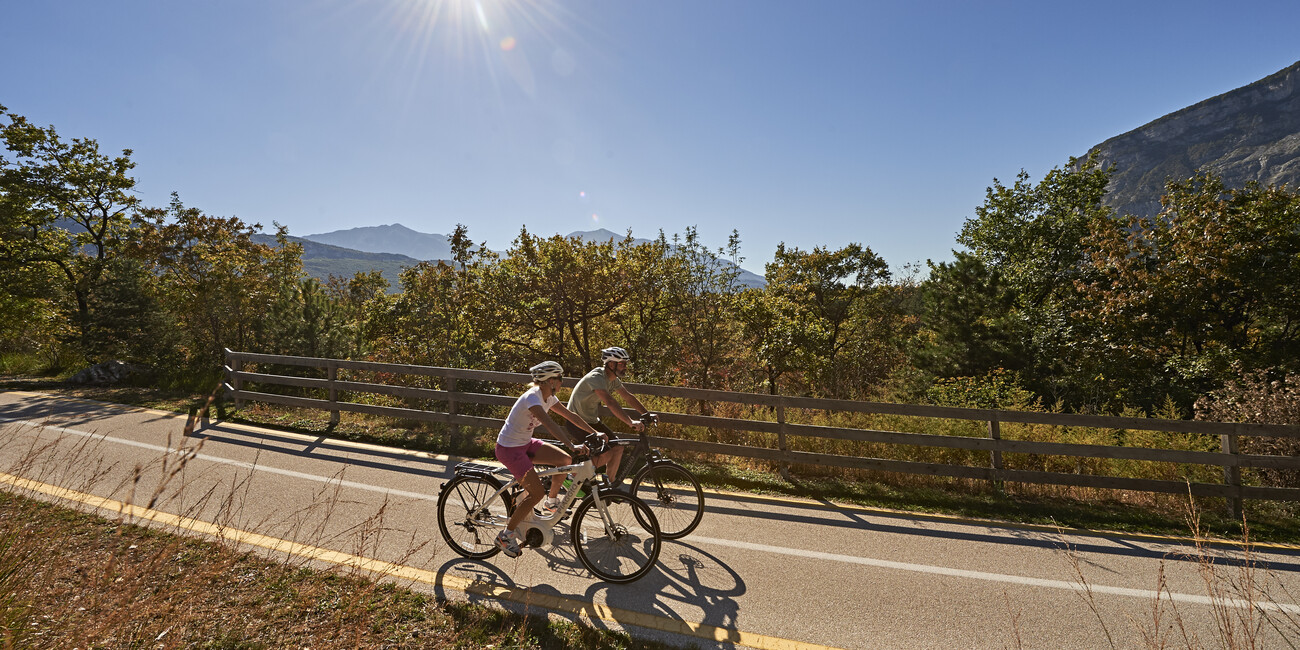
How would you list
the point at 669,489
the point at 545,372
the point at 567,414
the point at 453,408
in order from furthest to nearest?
1. the point at 453,408
2. the point at 669,489
3. the point at 567,414
4. the point at 545,372

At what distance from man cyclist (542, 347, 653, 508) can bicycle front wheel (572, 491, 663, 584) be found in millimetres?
533

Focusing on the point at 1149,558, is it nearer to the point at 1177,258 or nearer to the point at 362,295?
the point at 1177,258

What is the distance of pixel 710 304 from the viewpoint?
2194 centimetres

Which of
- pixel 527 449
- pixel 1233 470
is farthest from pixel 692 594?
pixel 1233 470

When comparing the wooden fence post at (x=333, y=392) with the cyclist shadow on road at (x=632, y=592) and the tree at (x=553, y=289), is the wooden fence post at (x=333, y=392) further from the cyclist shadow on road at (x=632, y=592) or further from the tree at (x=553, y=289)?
the tree at (x=553, y=289)

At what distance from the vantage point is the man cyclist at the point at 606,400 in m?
5.51

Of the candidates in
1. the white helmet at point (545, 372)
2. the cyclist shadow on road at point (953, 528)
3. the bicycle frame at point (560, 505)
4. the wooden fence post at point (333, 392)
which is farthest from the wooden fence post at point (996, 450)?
the wooden fence post at point (333, 392)

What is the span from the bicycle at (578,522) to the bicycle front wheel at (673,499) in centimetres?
45

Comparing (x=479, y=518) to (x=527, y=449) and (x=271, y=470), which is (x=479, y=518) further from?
(x=271, y=470)

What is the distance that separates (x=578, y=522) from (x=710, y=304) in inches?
694

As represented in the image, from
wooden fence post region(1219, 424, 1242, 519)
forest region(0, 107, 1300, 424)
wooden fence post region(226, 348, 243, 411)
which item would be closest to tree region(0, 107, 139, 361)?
forest region(0, 107, 1300, 424)

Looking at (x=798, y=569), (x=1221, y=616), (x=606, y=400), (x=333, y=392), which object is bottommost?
(x=1221, y=616)

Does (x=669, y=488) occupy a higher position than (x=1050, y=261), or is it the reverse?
(x=1050, y=261)

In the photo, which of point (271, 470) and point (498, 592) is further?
point (271, 470)
